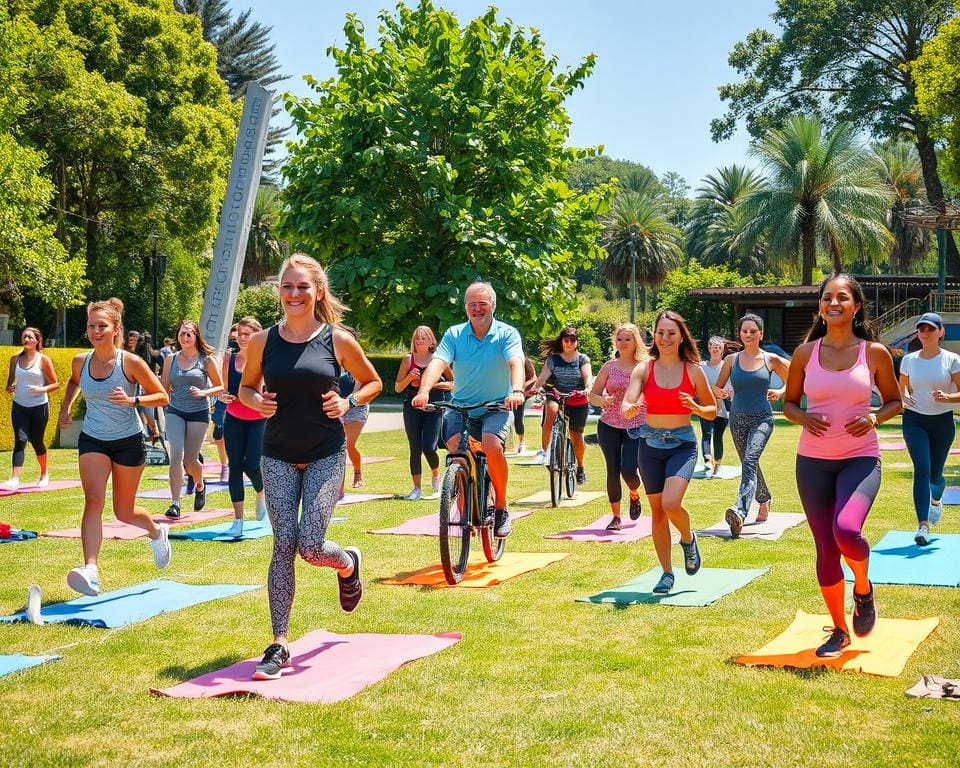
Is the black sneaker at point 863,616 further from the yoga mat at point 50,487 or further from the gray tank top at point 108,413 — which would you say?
the yoga mat at point 50,487

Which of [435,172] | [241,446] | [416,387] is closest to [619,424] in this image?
[416,387]

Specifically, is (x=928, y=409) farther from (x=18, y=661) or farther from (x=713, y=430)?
(x=18, y=661)

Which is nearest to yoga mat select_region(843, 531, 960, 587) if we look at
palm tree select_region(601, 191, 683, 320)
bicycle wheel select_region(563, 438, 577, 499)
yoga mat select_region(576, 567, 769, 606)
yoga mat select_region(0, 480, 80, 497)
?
yoga mat select_region(576, 567, 769, 606)

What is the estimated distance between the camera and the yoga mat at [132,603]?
7250 mm

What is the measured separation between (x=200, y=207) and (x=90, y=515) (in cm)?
3242

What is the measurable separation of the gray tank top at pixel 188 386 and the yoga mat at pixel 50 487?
3.89m

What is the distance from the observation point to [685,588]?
8.18m

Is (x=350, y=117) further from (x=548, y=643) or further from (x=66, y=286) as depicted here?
(x=548, y=643)

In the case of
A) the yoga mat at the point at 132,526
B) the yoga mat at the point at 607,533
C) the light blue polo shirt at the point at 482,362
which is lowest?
the yoga mat at the point at 607,533

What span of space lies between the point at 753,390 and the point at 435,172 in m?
15.8

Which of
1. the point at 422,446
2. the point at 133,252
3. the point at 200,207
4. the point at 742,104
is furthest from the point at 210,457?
the point at 742,104

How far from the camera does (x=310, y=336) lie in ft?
19.7

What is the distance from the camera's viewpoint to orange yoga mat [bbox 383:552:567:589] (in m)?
8.55

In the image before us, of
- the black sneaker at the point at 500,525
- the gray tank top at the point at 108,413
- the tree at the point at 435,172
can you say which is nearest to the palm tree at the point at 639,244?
the tree at the point at 435,172
